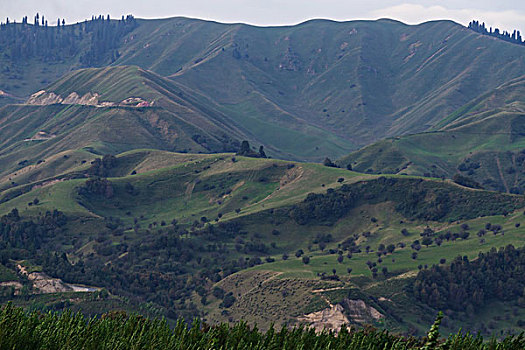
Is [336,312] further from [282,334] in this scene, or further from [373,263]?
[282,334]

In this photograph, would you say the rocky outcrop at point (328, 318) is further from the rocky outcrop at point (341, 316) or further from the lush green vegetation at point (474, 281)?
the lush green vegetation at point (474, 281)

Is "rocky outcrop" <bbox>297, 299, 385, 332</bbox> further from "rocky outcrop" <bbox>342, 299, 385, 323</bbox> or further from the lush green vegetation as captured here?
the lush green vegetation

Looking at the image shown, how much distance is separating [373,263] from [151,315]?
2564 inches

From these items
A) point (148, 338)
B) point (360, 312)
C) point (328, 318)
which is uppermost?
point (148, 338)

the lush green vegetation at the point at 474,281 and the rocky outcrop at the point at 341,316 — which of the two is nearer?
the rocky outcrop at the point at 341,316

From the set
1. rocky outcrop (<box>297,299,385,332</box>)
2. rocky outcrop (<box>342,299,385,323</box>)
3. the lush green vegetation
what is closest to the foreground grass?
rocky outcrop (<box>297,299,385,332</box>)

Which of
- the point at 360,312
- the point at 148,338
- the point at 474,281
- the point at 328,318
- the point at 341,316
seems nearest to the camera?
the point at 148,338

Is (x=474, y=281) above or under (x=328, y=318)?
above

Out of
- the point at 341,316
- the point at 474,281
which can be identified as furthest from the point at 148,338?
the point at 474,281

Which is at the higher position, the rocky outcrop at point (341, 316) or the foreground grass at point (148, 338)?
the foreground grass at point (148, 338)

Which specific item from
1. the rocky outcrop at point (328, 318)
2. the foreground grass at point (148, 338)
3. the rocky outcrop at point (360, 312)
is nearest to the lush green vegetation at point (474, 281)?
the rocky outcrop at point (360, 312)

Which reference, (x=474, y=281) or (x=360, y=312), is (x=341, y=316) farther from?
(x=474, y=281)

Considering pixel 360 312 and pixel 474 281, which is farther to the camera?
pixel 474 281

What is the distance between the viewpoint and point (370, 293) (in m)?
158
